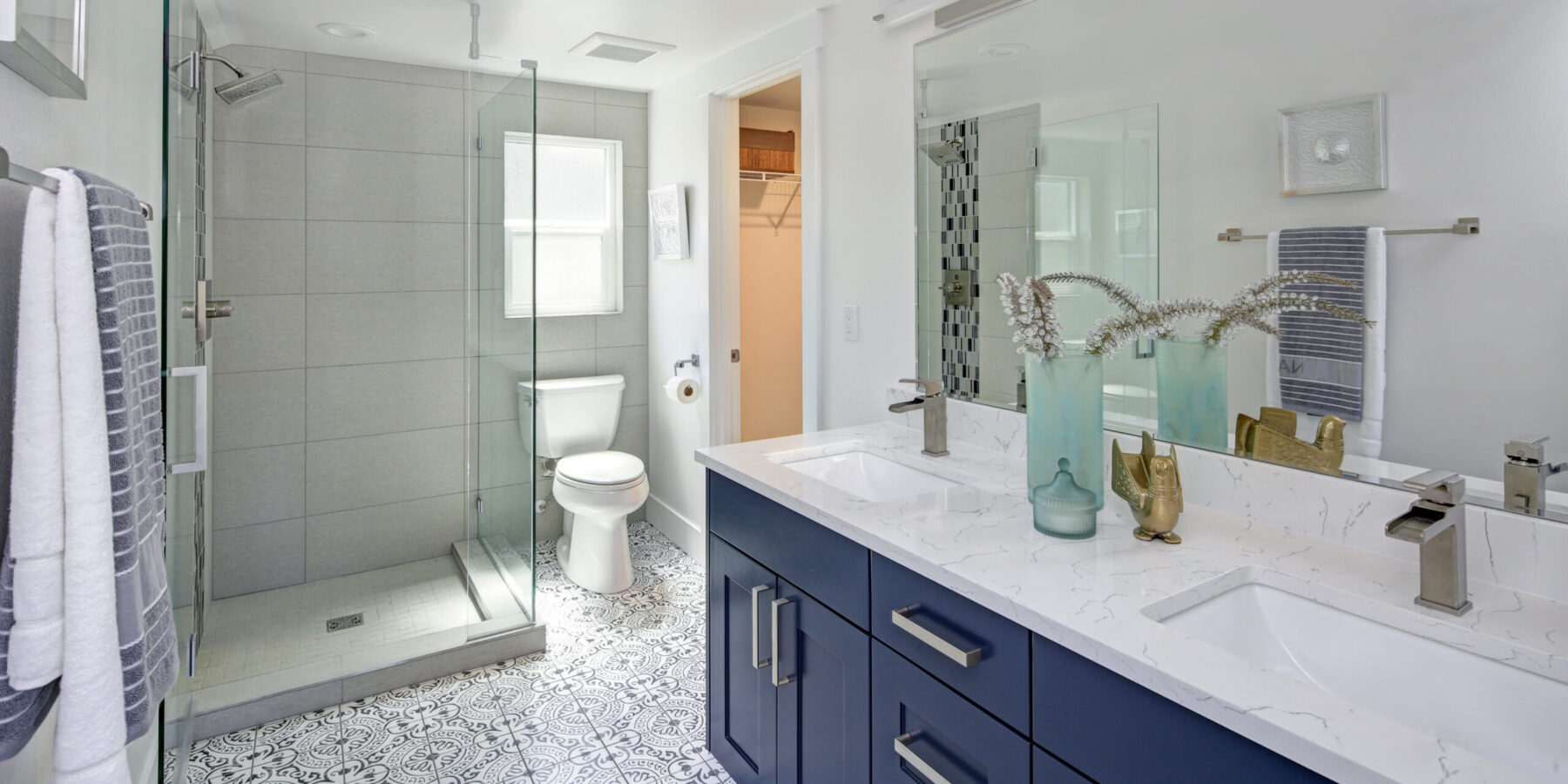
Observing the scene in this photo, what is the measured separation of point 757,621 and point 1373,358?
125 cm

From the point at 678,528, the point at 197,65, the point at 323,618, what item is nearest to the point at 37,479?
the point at 197,65

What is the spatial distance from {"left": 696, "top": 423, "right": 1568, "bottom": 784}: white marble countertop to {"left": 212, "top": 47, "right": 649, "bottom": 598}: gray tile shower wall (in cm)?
161

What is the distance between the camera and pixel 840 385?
8.85 feet

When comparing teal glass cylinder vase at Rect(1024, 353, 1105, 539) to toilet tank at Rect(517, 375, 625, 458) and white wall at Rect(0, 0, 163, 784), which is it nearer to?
white wall at Rect(0, 0, 163, 784)

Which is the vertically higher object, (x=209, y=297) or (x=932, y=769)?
(x=209, y=297)

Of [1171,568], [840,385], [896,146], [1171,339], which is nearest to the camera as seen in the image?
[1171,568]

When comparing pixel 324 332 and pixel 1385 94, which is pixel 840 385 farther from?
pixel 324 332

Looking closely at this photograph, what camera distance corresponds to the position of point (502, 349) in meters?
2.79

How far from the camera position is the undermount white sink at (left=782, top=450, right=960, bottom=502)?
1.97 m

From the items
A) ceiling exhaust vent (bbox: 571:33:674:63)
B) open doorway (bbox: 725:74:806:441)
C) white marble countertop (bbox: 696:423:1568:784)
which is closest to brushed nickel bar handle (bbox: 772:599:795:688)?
white marble countertop (bbox: 696:423:1568:784)

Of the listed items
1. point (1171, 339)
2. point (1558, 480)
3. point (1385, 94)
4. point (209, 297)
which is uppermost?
point (1385, 94)

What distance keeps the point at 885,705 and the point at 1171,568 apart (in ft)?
1.75

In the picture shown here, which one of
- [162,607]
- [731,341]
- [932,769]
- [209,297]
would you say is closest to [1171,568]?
[932,769]

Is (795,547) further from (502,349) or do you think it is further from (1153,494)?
(502,349)
